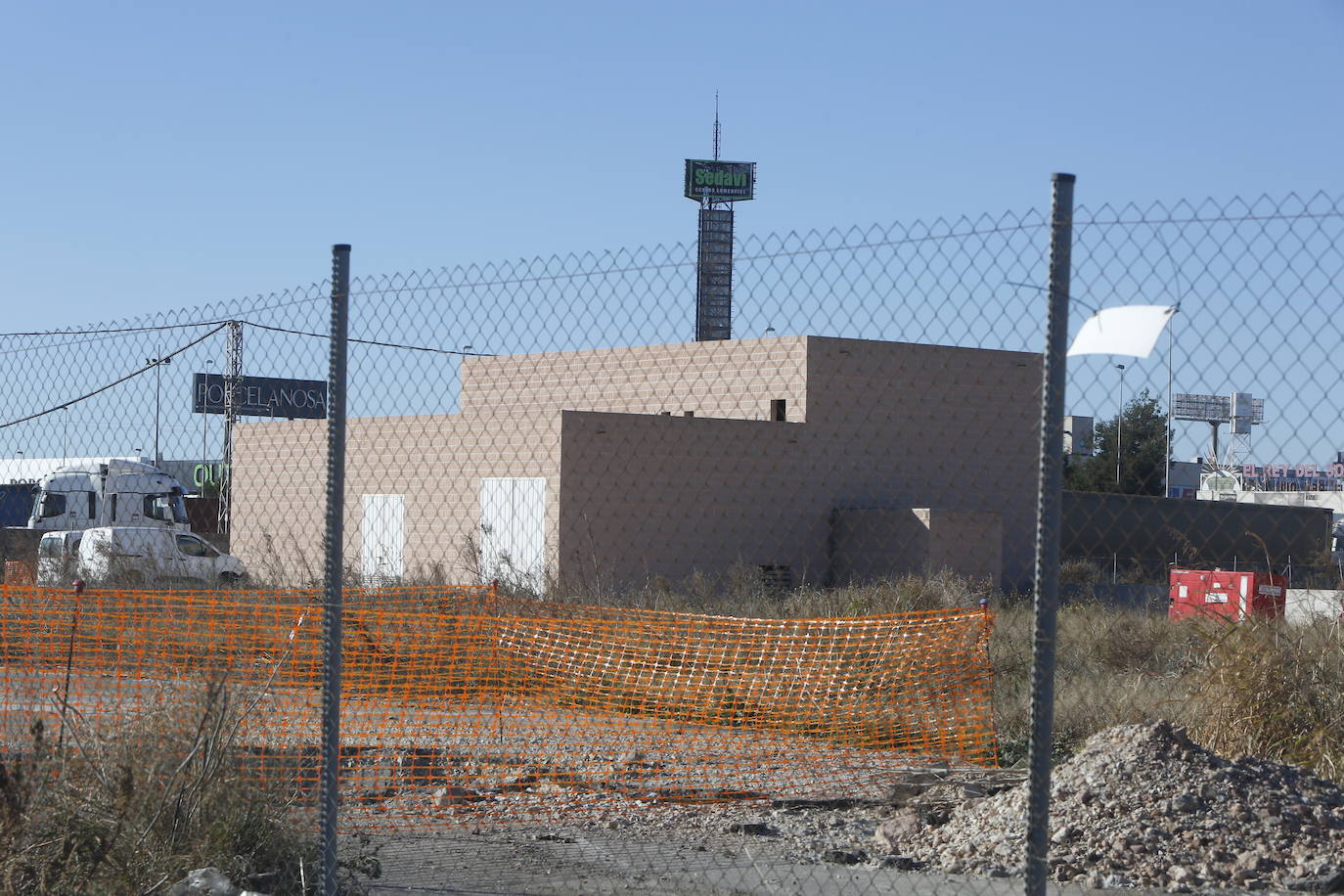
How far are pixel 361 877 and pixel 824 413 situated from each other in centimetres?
2909

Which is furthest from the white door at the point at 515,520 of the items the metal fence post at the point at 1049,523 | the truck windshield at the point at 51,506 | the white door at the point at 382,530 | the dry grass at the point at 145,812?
the metal fence post at the point at 1049,523

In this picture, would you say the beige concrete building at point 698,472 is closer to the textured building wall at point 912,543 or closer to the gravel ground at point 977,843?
the textured building wall at point 912,543

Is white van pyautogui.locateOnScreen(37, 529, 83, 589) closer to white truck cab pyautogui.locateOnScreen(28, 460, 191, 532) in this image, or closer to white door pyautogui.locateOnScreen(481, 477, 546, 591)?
white door pyautogui.locateOnScreen(481, 477, 546, 591)

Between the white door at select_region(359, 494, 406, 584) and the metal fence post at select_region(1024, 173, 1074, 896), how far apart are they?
28887mm

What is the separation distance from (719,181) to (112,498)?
8312 centimetres

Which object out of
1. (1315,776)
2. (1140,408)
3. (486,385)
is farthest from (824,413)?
(1140,408)

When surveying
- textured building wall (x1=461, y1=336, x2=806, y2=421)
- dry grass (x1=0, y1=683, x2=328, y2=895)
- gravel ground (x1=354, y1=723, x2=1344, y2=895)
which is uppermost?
textured building wall (x1=461, y1=336, x2=806, y2=421)

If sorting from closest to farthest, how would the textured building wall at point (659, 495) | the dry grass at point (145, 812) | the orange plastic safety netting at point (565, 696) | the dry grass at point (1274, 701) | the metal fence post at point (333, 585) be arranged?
the metal fence post at point (333, 585)
the dry grass at point (145, 812)
the dry grass at point (1274, 701)
the orange plastic safety netting at point (565, 696)
the textured building wall at point (659, 495)

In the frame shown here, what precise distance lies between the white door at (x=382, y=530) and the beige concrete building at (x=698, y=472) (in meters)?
0.05

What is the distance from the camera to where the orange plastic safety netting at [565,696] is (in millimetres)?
9078

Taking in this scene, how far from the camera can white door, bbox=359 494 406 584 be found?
3241 cm

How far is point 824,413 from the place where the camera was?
35.0 metres

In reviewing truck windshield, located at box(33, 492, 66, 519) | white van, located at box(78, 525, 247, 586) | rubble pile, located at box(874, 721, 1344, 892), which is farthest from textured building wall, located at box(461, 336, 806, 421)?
rubble pile, located at box(874, 721, 1344, 892)

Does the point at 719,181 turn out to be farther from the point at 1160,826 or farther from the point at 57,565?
the point at 1160,826
